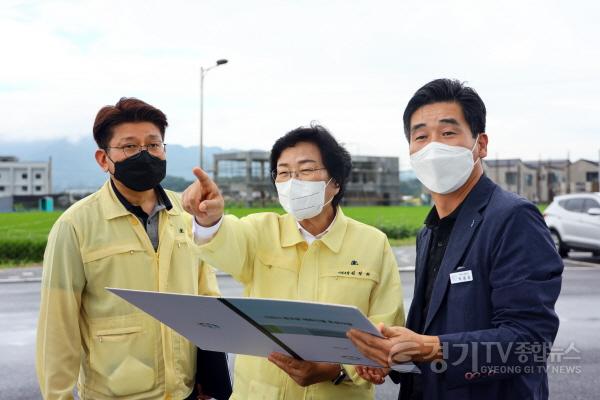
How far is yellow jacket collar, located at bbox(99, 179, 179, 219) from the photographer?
2.36 meters

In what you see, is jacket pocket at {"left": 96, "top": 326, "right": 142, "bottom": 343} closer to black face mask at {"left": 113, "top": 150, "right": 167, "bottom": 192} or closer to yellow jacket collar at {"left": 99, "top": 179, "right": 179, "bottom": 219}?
yellow jacket collar at {"left": 99, "top": 179, "right": 179, "bottom": 219}

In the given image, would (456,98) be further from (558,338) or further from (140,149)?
(558,338)

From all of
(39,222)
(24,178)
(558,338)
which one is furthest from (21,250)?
(24,178)

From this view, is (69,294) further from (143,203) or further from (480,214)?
(480,214)

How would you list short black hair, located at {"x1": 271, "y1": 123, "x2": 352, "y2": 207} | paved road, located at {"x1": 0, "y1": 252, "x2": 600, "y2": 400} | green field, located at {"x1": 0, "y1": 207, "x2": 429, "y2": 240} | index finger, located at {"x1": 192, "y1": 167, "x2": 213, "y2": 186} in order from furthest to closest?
A: green field, located at {"x1": 0, "y1": 207, "x2": 429, "y2": 240} → paved road, located at {"x1": 0, "y1": 252, "x2": 600, "y2": 400} → short black hair, located at {"x1": 271, "y1": 123, "x2": 352, "y2": 207} → index finger, located at {"x1": 192, "y1": 167, "x2": 213, "y2": 186}

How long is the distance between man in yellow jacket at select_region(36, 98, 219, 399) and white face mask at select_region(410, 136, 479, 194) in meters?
0.85

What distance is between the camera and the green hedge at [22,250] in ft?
43.6

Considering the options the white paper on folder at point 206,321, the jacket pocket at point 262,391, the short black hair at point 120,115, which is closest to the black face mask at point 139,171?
the short black hair at point 120,115

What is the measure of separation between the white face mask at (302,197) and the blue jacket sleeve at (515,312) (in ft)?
2.53

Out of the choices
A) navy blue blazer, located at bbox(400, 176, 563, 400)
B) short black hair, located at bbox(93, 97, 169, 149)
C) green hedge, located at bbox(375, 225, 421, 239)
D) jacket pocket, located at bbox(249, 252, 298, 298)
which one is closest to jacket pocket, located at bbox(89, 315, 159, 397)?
jacket pocket, located at bbox(249, 252, 298, 298)

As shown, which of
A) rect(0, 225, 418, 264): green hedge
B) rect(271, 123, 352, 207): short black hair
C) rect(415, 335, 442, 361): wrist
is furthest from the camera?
rect(0, 225, 418, 264): green hedge

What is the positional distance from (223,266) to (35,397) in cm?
320

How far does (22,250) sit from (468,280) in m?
13.3

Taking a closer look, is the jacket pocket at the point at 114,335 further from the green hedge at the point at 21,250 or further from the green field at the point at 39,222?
the green hedge at the point at 21,250
